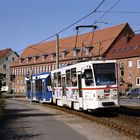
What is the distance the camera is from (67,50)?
110m

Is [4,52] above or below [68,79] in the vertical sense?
above

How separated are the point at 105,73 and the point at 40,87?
19378 mm

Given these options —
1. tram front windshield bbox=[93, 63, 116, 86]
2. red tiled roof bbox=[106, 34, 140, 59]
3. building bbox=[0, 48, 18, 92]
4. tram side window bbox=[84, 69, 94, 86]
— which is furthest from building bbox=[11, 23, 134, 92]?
tram front windshield bbox=[93, 63, 116, 86]

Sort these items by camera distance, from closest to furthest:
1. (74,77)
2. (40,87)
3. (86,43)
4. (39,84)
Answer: (74,77) → (40,87) → (39,84) → (86,43)

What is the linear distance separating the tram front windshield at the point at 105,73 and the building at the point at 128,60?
174ft

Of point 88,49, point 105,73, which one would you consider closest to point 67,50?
point 88,49

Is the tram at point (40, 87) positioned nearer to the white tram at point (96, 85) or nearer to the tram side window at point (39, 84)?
the tram side window at point (39, 84)

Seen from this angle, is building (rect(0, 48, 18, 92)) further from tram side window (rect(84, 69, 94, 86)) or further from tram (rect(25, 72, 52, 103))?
tram side window (rect(84, 69, 94, 86))

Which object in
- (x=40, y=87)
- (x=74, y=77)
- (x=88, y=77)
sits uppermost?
(x=74, y=77)

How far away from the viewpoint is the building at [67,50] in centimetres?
9437

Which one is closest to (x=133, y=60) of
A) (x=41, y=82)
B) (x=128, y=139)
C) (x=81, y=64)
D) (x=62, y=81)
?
(x=41, y=82)

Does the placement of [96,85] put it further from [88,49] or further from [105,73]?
[88,49]

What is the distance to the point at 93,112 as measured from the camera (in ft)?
86.7

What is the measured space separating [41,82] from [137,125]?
77.7 feet
